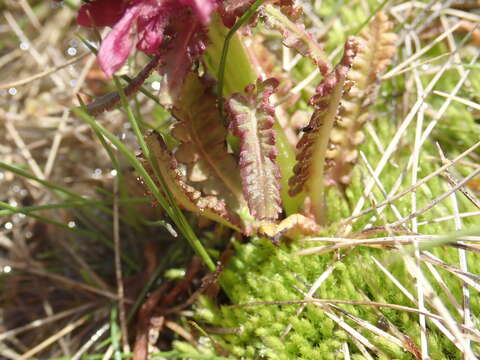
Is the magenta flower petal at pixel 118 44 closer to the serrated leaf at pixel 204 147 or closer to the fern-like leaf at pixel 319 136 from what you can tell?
the serrated leaf at pixel 204 147

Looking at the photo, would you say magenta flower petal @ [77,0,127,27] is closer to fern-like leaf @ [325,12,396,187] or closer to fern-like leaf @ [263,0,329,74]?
fern-like leaf @ [263,0,329,74]

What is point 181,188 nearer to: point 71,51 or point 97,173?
point 97,173

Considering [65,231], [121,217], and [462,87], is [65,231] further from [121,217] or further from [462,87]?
[462,87]

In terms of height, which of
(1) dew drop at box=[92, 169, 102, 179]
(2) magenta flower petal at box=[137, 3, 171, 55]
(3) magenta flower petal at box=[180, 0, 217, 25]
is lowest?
(1) dew drop at box=[92, 169, 102, 179]

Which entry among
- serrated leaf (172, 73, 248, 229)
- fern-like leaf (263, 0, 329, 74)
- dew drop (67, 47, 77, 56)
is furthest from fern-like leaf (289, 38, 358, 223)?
dew drop (67, 47, 77, 56)

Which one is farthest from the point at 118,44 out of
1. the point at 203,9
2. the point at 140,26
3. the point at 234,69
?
the point at 234,69

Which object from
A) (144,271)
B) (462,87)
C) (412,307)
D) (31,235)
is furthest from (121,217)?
(462,87)

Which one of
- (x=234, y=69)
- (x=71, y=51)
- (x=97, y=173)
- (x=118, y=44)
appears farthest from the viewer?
(x=71, y=51)
